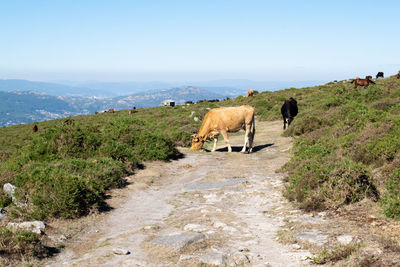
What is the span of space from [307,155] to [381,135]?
7.96 ft

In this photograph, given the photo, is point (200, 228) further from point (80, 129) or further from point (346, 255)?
point (80, 129)

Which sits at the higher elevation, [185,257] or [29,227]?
[185,257]

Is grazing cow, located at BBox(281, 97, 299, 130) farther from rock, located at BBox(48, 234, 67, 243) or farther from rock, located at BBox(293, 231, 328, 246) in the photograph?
rock, located at BBox(48, 234, 67, 243)

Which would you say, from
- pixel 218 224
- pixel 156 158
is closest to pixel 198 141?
pixel 156 158

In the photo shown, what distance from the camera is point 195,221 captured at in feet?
27.0

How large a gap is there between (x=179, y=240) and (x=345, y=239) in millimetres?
3126

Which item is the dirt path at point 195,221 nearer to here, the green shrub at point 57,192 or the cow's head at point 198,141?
the green shrub at point 57,192

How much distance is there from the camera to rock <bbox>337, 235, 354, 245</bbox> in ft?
19.1

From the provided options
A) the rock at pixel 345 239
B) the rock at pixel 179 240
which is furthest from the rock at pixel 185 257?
the rock at pixel 345 239

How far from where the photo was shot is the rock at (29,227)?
704cm

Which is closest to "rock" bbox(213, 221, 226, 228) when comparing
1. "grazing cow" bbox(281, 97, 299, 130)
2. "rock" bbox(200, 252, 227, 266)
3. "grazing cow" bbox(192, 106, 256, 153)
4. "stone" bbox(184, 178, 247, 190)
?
"rock" bbox(200, 252, 227, 266)

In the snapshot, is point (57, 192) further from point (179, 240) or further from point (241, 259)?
point (241, 259)

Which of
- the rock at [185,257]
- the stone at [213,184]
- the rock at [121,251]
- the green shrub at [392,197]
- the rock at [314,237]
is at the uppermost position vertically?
the green shrub at [392,197]

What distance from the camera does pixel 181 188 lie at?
1218 cm
